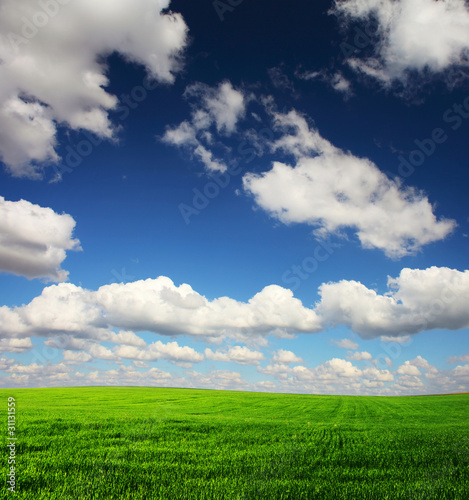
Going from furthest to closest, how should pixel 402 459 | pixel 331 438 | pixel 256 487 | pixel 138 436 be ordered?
1. pixel 331 438
2. pixel 138 436
3. pixel 402 459
4. pixel 256 487

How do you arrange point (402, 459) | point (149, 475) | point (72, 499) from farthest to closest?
point (402, 459)
point (149, 475)
point (72, 499)

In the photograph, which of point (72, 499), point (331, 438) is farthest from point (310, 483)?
point (331, 438)

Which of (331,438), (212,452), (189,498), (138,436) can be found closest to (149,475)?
(189,498)

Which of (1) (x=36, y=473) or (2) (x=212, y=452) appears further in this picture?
(2) (x=212, y=452)

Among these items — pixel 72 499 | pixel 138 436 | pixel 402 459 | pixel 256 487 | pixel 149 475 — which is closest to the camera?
pixel 72 499

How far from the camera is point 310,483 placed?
827 centimetres

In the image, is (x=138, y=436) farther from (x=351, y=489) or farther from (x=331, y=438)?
(x=351, y=489)

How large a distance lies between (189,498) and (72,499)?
8.09 feet

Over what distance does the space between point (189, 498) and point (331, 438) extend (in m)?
11.8

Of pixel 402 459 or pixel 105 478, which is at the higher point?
pixel 105 478

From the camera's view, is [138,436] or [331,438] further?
[331,438]

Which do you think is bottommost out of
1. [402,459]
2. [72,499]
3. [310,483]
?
[402,459]

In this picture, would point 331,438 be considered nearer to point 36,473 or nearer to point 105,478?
point 105,478

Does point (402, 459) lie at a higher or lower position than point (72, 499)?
lower
